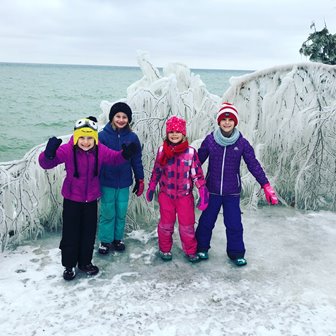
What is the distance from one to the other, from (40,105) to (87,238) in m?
34.8

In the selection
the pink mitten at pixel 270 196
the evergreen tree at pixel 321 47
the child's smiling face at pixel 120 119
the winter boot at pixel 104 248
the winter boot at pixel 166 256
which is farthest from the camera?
the evergreen tree at pixel 321 47

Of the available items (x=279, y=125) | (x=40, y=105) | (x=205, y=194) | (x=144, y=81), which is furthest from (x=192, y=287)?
(x=40, y=105)

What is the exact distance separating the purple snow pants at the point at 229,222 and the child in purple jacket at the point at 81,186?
1.11m

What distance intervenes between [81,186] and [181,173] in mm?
1020

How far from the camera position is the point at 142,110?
5023 millimetres

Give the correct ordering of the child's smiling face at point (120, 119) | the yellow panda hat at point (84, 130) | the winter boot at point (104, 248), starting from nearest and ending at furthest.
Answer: the yellow panda hat at point (84, 130), the child's smiling face at point (120, 119), the winter boot at point (104, 248)

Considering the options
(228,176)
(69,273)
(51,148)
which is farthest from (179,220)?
(51,148)

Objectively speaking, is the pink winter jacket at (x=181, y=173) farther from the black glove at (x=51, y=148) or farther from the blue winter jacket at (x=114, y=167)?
the black glove at (x=51, y=148)

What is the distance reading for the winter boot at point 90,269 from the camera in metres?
3.88

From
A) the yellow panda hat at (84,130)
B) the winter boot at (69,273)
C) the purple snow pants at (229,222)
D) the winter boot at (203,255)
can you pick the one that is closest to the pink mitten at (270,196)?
the purple snow pants at (229,222)

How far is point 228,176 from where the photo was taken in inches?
Result: 160

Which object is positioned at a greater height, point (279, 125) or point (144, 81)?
point (144, 81)

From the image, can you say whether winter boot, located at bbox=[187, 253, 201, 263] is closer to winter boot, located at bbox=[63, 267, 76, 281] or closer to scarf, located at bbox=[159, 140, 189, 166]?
scarf, located at bbox=[159, 140, 189, 166]

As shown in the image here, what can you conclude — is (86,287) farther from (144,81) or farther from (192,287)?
(144,81)
